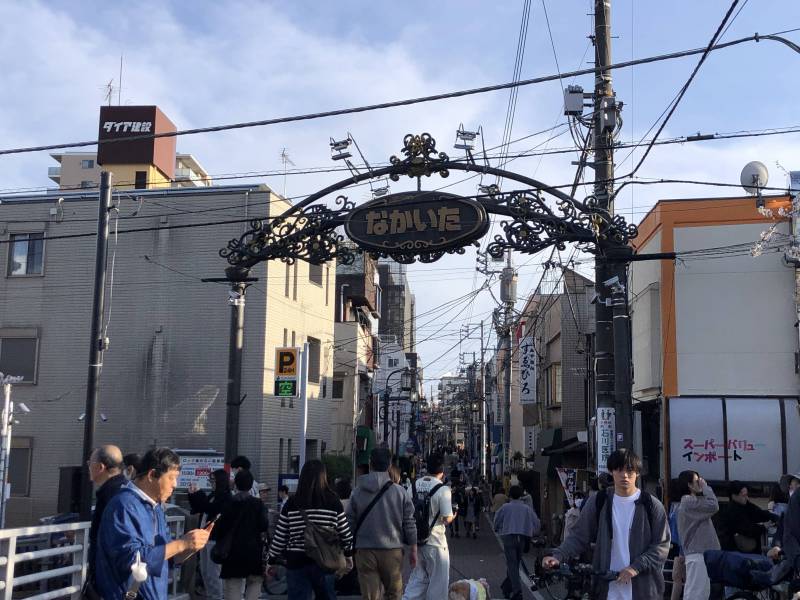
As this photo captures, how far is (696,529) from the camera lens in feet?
33.2

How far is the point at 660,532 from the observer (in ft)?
20.4

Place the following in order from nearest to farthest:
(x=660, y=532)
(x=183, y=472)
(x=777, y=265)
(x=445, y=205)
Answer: (x=660, y=532)
(x=445, y=205)
(x=777, y=265)
(x=183, y=472)

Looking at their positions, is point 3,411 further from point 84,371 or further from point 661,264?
point 661,264

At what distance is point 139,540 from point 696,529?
7.12m

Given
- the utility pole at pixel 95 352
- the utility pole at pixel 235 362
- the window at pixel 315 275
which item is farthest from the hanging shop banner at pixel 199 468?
the window at pixel 315 275

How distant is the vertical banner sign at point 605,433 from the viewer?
13352 millimetres

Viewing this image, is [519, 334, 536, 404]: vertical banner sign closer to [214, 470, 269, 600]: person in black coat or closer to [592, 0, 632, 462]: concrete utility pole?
[592, 0, 632, 462]: concrete utility pole

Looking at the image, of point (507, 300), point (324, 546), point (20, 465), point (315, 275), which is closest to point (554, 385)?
point (315, 275)

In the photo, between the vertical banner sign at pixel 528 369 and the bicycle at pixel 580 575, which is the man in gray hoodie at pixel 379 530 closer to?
the bicycle at pixel 580 575

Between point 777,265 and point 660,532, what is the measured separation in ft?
44.7

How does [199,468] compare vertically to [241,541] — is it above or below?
above

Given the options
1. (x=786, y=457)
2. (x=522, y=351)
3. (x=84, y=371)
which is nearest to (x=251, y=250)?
(x=786, y=457)

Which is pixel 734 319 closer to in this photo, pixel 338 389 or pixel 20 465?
pixel 20 465

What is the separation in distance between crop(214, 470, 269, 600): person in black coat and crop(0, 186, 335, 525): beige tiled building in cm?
1708
